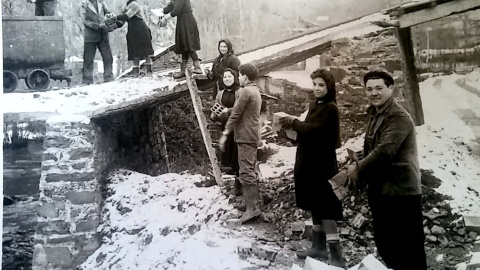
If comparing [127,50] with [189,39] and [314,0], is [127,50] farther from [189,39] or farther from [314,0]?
[314,0]

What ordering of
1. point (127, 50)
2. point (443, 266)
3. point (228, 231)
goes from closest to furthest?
1. point (443, 266)
2. point (228, 231)
3. point (127, 50)

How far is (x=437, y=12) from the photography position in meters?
2.02

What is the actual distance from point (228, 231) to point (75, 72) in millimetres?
967

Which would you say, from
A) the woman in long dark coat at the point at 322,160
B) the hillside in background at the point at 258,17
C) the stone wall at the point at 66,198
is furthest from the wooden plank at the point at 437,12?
the stone wall at the point at 66,198

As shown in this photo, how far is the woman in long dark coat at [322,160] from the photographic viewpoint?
6.45 ft

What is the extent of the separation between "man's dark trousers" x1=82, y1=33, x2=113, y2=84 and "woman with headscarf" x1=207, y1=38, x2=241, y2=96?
442 millimetres

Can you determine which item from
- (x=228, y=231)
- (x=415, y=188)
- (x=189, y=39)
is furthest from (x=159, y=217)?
(x=415, y=188)

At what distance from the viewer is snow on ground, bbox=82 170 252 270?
2027 millimetres

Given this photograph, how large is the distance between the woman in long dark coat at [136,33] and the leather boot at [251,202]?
732mm

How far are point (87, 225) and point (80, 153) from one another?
30 centimetres

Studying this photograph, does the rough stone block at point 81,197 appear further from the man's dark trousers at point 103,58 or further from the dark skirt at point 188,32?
the dark skirt at point 188,32

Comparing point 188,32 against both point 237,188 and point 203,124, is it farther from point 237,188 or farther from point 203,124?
point 237,188

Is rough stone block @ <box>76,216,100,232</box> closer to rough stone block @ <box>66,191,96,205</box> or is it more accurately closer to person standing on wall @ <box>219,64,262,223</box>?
rough stone block @ <box>66,191,96,205</box>

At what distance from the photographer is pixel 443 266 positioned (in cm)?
189
